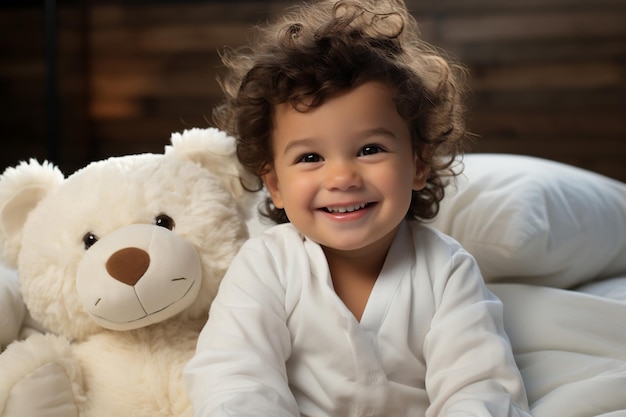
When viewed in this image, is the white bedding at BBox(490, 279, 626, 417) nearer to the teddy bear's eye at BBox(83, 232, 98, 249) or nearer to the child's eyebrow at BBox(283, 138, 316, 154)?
the child's eyebrow at BBox(283, 138, 316, 154)

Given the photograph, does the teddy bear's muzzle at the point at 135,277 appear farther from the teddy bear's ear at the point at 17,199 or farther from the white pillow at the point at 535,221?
the white pillow at the point at 535,221

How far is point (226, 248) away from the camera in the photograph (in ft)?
3.87

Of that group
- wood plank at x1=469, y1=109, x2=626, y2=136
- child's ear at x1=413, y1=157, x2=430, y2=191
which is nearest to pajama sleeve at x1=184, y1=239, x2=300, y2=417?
child's ear at x1=413, y1=157, x2=430, y2=191

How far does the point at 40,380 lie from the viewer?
1078mm

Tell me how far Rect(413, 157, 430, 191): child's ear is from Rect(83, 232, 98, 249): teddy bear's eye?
453mm

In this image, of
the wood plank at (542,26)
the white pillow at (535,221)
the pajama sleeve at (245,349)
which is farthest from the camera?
the wood plank at (542,26)

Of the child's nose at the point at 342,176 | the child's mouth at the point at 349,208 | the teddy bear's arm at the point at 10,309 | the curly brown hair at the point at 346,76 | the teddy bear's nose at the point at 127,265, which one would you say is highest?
the curly brown hair at the point at 346,76

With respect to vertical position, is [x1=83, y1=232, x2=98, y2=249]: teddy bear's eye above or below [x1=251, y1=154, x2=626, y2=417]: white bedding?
above

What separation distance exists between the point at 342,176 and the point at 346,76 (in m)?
0.13

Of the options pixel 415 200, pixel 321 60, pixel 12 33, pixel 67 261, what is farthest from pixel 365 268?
pixel 12 33

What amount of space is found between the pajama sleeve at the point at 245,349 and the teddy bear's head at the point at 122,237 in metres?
0.06

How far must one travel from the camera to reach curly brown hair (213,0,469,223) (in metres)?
1.09

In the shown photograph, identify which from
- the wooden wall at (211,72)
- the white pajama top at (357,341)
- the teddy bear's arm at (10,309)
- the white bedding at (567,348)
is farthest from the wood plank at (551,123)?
the teddy bear's arm at (10,309)

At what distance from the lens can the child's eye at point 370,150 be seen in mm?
1097
